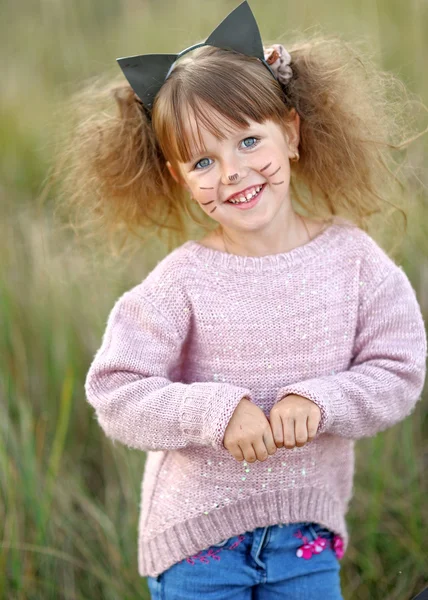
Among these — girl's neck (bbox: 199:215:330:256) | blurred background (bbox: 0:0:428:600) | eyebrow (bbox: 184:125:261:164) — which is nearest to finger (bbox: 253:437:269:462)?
girl's neck (bbox: 199:215:330:256)

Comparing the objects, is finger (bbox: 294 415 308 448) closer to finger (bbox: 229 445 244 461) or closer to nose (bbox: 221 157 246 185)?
finger (bbox: 229 445 244 461)

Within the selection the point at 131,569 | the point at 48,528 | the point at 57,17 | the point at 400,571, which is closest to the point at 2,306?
the point at 48,528

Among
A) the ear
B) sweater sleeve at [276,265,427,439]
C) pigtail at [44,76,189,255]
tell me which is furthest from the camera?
pigtail at [44,76,189,255]

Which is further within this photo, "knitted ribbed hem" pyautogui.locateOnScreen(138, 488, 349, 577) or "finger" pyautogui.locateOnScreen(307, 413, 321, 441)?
"knitted ribbed hem" pyautogui.locateOnScreen(138, 488, 349, 577)

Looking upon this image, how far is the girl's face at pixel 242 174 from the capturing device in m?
1.61

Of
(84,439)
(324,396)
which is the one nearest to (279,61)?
(324,396)

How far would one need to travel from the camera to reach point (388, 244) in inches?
106

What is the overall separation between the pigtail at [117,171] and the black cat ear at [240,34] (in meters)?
0.29

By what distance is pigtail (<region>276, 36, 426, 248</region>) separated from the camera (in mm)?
1856

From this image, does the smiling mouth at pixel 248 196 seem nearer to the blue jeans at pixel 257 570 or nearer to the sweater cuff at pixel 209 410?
the sweater cuff at pixel 209 410

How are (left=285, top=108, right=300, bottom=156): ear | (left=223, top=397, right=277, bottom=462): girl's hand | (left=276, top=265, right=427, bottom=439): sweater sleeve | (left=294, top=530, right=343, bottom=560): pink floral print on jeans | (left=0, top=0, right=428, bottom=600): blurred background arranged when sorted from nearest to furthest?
(left=223, top=397, right=277, bottom=462): girl's hand, (left=276, top=265, right=427, bottom=439): sweater sleeve, (left=294, top=530, right=343, bottom=560): pink floral print on jeans, (left=285, top=108, right=300, bottom=156): ear, (left=0, top=0, right=428, bottom=600): blurred background

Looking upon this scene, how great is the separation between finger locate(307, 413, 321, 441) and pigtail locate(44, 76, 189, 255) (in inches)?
29.1

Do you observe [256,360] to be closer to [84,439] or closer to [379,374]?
[379,374]

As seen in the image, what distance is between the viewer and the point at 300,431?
149 cm
